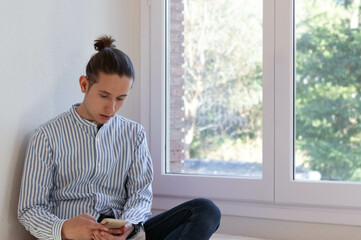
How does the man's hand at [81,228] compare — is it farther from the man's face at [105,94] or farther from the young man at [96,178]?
the man's face at [105,94]

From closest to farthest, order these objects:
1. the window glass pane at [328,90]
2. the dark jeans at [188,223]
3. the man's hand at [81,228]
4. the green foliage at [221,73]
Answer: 1. the man's hand at [81,228]
2. the dark jeans at [188,223]
3. the window glass pane at [328,90]
4. the green foliage at [221,73]

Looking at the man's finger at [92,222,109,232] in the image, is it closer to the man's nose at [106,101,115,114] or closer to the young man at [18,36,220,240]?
the young man at [18,36,220,240]

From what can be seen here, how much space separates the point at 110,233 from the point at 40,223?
21 centimetres

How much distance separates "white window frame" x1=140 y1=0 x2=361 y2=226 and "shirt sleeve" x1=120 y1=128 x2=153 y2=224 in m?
0.48

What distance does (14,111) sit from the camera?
1.57 m

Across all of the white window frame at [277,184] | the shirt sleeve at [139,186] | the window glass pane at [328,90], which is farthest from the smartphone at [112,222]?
the window glass pane at [328,90]

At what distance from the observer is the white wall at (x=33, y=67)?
60.4 inches

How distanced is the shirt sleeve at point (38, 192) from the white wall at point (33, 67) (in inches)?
2.4

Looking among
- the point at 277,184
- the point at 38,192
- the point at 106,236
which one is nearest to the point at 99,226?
the point at 106,236

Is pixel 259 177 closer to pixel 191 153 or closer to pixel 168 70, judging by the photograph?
pixel 191 153

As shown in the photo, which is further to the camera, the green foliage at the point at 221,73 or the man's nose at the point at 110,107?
the green foliage at the point at 221,73

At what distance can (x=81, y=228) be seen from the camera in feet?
4.78

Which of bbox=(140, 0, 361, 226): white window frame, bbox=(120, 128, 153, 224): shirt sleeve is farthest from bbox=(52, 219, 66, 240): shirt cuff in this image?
bbox=(140, 0, 361, 226): white window frame

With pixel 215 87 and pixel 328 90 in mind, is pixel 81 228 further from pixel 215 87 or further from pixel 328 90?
pixel 328 90
